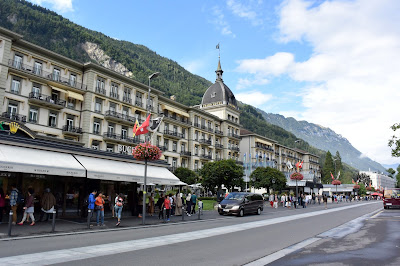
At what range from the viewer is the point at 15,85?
36594 mm

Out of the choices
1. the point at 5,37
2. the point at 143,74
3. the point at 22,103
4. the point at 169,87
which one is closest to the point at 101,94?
the point at 22,103

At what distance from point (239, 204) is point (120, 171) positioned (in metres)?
9.65

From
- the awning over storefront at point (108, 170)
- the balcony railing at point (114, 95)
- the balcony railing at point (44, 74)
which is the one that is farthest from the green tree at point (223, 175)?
the awning over storefront at point (108, 170)

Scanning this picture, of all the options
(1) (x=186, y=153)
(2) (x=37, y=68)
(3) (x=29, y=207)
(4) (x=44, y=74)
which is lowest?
(3) (x=29, y=207)

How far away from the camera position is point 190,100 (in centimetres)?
12812

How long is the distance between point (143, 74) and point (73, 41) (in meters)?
27.5

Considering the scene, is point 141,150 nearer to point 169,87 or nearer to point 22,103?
point 22,103

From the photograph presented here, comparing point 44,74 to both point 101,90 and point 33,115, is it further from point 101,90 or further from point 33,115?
point 101,90

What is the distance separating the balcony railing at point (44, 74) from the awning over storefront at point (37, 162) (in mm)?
24113

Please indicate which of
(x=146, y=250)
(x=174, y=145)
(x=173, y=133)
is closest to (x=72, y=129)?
(x=173, y=133)

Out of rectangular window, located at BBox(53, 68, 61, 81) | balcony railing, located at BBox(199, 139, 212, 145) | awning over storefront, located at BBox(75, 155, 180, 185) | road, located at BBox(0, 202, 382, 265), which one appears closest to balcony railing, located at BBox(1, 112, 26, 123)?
rectangular window, located at BBox(53, 68, 61, 81)

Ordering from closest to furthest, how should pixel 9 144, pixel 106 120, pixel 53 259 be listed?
1. pixel 53 259
2. pixel 9 144
3. pixel 106 120

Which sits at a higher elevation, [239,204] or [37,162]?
[37,162]

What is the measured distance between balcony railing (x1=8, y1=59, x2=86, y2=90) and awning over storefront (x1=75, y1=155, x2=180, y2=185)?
23.2m
